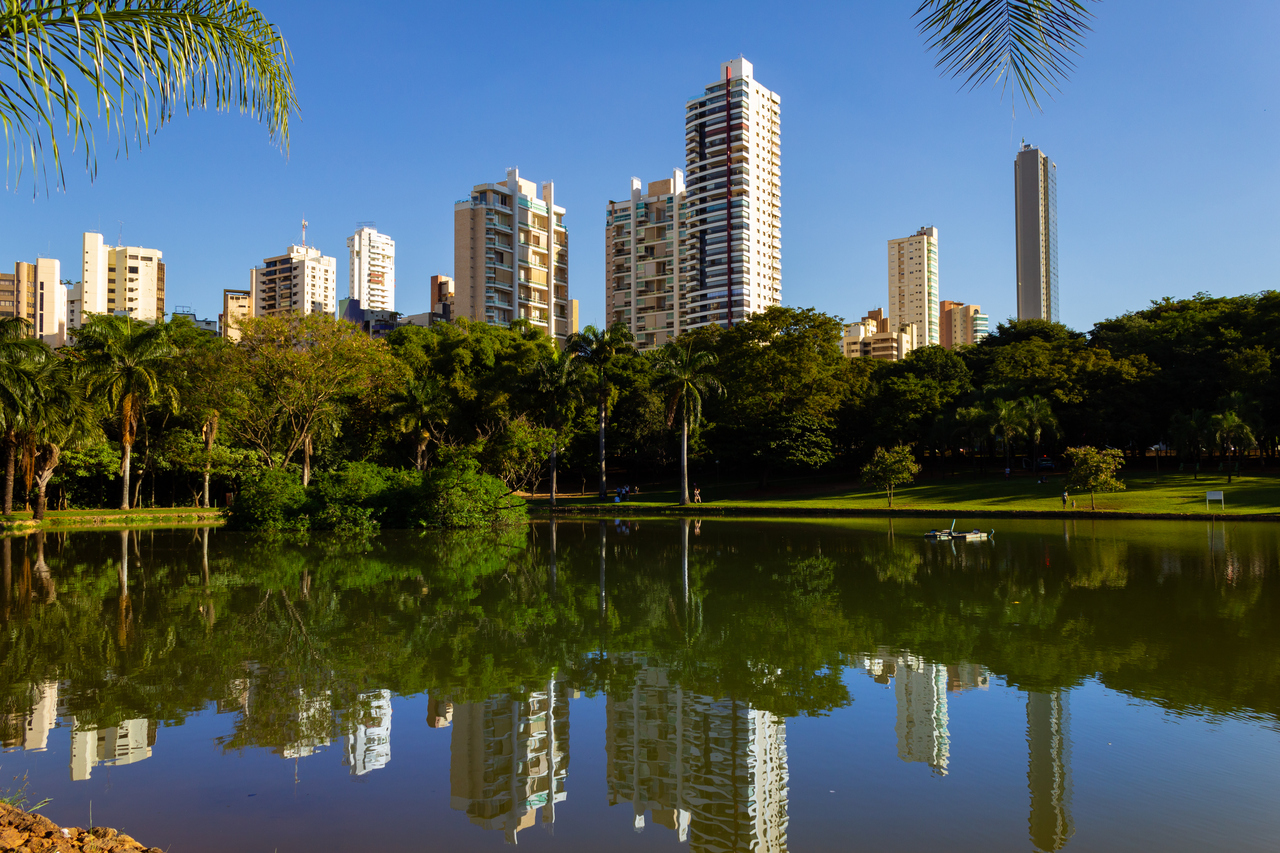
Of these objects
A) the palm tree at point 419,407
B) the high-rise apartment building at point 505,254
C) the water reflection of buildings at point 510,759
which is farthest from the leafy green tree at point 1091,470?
the high-rise apartment building at point 505,254

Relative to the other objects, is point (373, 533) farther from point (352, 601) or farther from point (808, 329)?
point (808, 329)

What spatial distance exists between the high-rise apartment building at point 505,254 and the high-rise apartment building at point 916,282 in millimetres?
85307

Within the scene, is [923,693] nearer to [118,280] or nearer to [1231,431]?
[1231,431]

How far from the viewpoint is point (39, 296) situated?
126 metres

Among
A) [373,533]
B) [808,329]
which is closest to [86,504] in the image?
[373,533]

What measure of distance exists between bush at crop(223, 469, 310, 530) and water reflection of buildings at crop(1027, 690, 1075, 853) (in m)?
29.3

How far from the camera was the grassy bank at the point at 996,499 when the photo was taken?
35.9 metres

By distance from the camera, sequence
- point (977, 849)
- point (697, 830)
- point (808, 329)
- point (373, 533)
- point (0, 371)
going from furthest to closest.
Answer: point (808, 329)
point (373, 533)
point (0, 371)
point (697, 830)
point (977, 849)

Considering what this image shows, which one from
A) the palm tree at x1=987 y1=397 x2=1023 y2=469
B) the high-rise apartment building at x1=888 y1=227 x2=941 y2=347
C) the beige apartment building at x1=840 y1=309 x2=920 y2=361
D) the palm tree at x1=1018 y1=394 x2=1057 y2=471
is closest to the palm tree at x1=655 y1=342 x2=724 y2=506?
the palm tree at x1=987 y1=397 x2=1023 y2=469

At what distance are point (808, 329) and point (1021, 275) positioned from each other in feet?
433

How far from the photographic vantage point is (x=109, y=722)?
7746 millimetres

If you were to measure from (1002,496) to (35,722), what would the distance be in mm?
41554

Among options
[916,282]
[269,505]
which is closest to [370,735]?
[269,505]

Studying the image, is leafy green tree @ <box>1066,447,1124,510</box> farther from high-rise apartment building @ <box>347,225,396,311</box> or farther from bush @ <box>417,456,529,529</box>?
high-rise apartment building @ <box>347,225,396,311</box>
